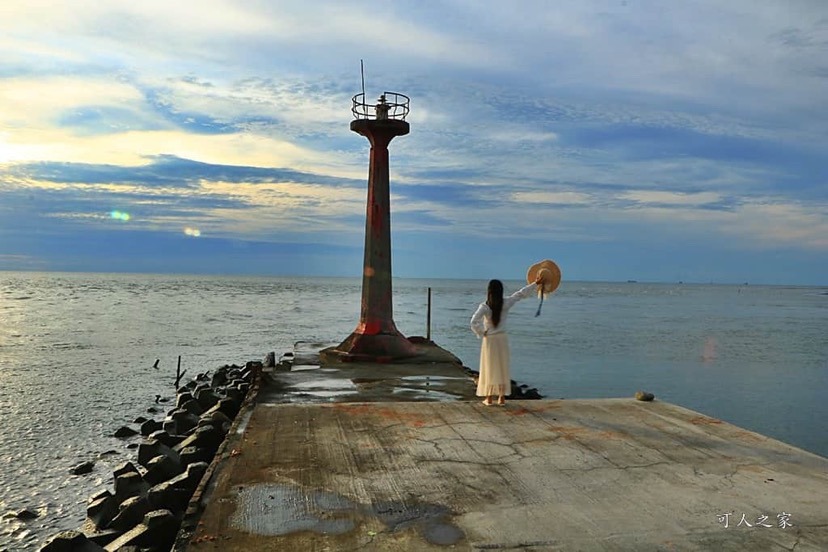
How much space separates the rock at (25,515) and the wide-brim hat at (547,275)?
7.49 m

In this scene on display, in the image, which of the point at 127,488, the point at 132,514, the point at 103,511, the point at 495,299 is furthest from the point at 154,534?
the point at 495,299

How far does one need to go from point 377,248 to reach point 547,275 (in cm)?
726

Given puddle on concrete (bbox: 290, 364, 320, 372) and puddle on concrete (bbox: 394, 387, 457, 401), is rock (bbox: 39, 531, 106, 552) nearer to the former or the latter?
puddle on concrete (bbox: 394, 387, 457, 401)

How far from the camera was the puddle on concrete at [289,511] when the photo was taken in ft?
13.5

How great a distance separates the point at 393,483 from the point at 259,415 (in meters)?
3.04

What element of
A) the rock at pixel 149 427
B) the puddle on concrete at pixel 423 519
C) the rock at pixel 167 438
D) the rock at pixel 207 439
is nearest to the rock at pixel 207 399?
the rock at pixel 149 427

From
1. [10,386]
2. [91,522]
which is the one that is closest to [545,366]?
[10,386]

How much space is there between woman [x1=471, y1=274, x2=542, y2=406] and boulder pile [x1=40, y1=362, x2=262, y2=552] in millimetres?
3641

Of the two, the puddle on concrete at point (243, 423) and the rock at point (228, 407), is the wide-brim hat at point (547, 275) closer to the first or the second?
the puddle on concrete at point (243, 423)

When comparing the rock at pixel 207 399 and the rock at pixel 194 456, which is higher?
the rock at pixel 194 456

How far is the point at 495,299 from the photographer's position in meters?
7.88

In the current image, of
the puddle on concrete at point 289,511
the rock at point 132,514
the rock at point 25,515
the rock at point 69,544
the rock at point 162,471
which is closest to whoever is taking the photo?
the puddle on concrete at point 289,511

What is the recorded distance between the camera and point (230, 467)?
5.43 m

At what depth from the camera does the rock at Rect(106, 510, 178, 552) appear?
5652mm
